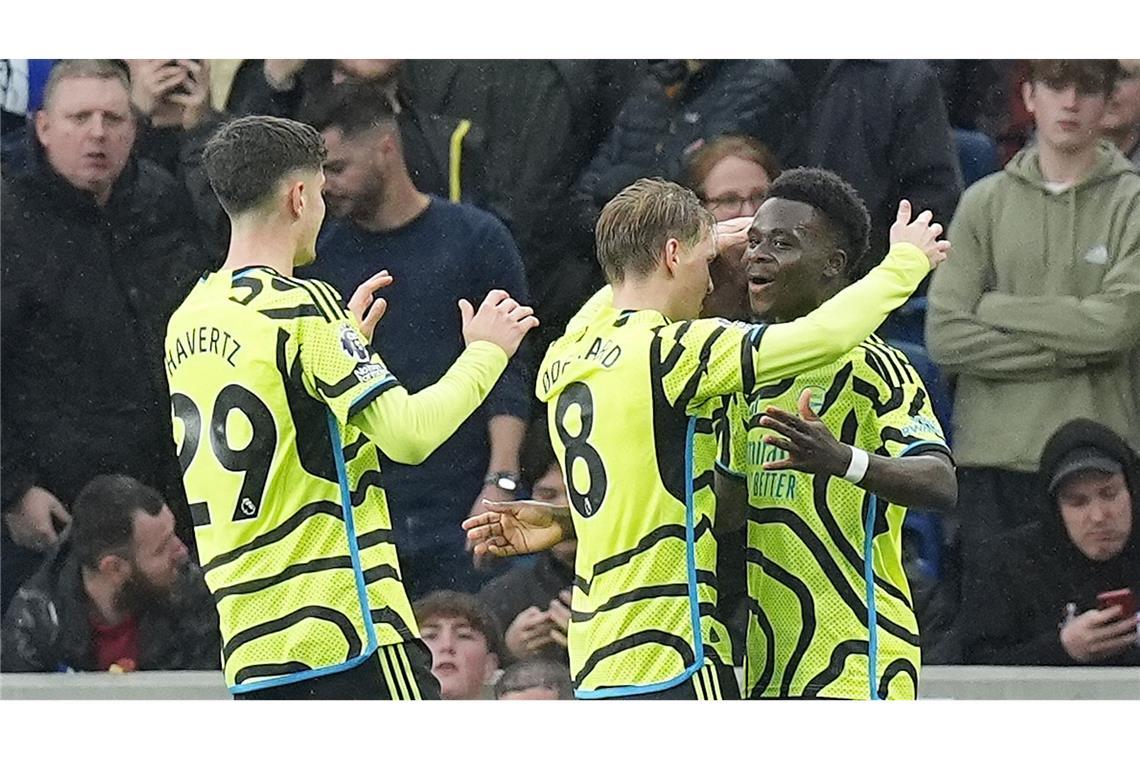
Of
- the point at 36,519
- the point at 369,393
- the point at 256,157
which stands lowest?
the point at 36,519

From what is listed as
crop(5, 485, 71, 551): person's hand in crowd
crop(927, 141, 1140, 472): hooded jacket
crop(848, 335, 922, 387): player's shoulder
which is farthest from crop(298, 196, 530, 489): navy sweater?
crop(927, 141, 1140, 472): hooded jacket

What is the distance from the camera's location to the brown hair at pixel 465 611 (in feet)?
17.1

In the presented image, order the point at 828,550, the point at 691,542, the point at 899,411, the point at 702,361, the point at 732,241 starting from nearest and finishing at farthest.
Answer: the point at 702,361, the point at 691,542, the point at 828,550, the point at 899,411, the point at 732,241

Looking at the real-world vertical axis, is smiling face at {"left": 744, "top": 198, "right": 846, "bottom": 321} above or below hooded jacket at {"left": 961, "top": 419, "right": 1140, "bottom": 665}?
above

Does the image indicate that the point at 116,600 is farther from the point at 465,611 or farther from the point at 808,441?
the point at 808,441

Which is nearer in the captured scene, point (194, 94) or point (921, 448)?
point (921, 448)

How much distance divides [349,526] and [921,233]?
190 centimetres

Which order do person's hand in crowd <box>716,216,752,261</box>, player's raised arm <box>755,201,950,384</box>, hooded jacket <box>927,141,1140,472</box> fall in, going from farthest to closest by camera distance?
hooded jacket <box>927,141,1140,472</box> → person's hand in crowd <box>716,216,752,261</box> → player's raised arm <box>755,201,950,384</box>

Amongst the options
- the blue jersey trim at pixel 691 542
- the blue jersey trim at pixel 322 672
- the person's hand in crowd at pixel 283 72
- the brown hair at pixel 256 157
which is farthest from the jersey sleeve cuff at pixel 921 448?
the person's hand in crowd at pixel 283 72

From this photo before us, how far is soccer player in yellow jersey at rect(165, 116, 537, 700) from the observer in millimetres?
4652

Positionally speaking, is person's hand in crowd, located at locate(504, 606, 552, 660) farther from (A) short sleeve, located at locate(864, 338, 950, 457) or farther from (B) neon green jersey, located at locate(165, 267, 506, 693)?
(A) short sleeve, located at locate(864, 338, 950, 457)

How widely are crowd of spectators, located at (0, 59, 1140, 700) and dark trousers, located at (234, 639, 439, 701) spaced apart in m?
0.43

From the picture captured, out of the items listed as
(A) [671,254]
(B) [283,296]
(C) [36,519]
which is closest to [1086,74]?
(A) [671,254]

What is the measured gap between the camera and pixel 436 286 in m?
5.21
